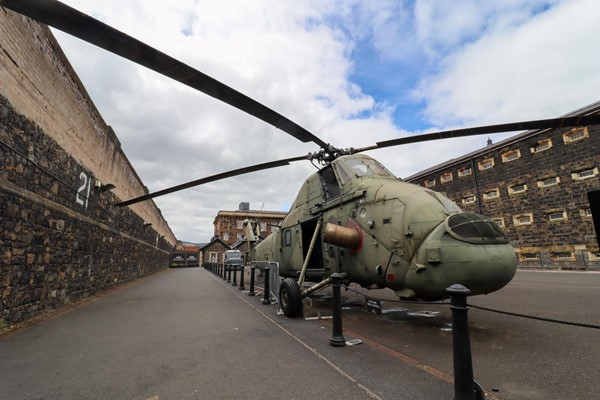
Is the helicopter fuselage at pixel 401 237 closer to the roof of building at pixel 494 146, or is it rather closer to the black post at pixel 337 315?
the black post at pixel 337 315

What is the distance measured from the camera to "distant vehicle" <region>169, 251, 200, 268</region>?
44.1m

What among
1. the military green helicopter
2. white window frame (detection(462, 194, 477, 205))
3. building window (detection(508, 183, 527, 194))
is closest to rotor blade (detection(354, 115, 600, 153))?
the military green helicopter

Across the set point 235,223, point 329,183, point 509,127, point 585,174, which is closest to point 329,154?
point 329,183

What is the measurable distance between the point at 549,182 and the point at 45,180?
26.2 meters

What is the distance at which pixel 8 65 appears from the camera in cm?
525

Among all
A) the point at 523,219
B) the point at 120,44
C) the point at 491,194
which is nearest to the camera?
the point at 120,44

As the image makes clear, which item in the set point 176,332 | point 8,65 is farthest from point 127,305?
point 8,65

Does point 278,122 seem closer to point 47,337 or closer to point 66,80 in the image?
point 47,337

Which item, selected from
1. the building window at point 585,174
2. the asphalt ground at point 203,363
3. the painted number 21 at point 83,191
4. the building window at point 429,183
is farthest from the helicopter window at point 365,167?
the building window at point 429,183

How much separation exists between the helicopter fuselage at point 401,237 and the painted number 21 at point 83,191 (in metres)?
6.75

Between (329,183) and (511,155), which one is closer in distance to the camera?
(329,183)

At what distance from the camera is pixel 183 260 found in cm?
4581

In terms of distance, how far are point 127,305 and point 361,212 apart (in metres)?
6.94

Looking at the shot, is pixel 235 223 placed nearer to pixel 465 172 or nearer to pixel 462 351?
pixel 465 172
